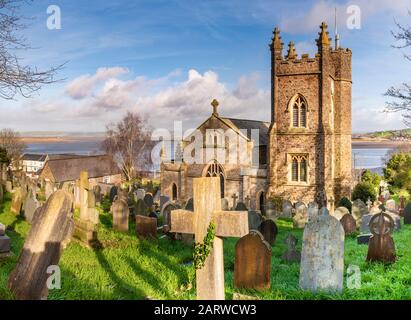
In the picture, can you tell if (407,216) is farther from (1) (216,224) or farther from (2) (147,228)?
(1) (216,224)

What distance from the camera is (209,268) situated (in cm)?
525

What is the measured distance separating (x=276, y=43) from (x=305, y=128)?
17.6 feet

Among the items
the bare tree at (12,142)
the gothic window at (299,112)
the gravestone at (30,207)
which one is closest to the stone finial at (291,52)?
the gothic window at (299,112)

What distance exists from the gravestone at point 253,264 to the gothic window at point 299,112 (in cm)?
1705

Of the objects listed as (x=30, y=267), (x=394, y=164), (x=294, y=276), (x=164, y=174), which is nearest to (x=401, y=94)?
(x=294, y=276)


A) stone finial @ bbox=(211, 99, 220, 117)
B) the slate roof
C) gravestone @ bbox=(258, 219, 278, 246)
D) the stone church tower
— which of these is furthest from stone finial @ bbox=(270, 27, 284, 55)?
the slate roof

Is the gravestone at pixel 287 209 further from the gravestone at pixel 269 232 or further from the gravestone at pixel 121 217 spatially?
the gravestone at pixel 121 217

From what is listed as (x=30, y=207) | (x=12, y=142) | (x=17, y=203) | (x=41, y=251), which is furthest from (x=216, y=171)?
(x=12, y=142)

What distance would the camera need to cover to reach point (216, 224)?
5.23 m

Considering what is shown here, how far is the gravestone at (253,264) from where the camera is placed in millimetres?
7461

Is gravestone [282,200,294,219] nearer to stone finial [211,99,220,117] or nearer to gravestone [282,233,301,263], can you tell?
stone finial [211,99,220,117]

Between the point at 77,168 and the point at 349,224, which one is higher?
the point at 77,168

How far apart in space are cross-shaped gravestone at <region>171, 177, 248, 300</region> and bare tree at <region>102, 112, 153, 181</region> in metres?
36.2

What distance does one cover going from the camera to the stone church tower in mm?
22906
